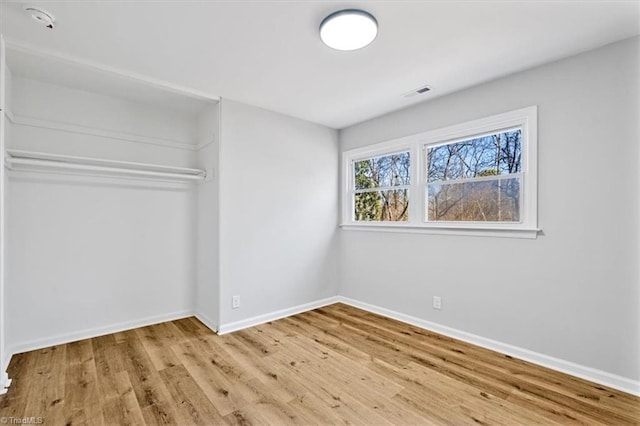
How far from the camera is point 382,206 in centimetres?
392

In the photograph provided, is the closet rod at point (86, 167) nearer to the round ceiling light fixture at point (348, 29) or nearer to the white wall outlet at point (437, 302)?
the round ceiling light fixture at point (348, 29)

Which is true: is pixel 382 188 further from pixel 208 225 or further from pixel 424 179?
pixel 208 225

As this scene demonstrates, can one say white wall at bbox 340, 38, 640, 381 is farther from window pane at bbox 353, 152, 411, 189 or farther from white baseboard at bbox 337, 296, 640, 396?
window pane at bbox 353, 152, 411, 189

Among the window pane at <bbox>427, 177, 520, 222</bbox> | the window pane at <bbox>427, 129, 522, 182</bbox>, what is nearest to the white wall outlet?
the window pane at <bbox>427, 177, 520, 222</bbox>

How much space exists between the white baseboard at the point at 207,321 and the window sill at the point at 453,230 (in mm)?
2041

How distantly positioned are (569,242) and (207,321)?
349 cm

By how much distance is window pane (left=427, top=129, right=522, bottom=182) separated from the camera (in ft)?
9.11

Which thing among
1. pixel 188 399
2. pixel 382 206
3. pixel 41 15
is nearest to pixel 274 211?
pixel 382 206

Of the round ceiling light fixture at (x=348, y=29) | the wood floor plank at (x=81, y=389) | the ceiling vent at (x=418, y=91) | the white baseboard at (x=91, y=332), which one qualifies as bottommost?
the wood floor plank at (x=81, y=389)

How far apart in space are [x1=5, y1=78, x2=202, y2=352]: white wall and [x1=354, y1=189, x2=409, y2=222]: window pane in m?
2.17

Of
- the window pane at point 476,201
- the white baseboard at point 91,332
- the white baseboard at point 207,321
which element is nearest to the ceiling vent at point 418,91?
the window pane at point 476,201

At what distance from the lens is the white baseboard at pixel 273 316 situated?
3244mm

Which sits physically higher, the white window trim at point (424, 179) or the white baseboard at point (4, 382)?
the white window trim at point (424, 179)

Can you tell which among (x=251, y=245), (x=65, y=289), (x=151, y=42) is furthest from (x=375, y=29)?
(x=65, y=289)
